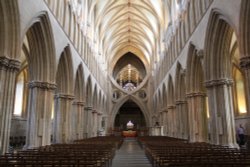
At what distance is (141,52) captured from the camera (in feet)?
151

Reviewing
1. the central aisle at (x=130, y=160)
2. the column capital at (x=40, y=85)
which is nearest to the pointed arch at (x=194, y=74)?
the central aisle at (x=130, y=160)

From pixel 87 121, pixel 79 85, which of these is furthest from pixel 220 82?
pixel 87 121

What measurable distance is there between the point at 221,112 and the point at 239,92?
469 inches

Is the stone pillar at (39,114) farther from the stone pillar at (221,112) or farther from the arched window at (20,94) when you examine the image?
the arched window at (20,94)

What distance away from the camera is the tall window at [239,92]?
22.7 meters

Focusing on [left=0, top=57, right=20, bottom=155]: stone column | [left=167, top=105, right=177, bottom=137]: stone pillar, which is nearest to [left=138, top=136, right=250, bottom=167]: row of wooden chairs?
[left=0, top=57, right=20, bottom=155]: stone column

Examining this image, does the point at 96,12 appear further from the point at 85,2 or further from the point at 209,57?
the point at 209,57

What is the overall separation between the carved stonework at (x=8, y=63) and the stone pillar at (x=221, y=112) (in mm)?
9531

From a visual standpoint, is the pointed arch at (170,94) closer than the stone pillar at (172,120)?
No

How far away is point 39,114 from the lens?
44.4 ft

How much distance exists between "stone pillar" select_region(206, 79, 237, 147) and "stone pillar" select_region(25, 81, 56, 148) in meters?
8.90

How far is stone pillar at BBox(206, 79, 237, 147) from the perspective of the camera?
41.0 feet

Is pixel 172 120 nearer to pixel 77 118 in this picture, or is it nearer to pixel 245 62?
pixel 77 118

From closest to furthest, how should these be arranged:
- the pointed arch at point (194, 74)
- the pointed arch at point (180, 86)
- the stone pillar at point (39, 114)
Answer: the stone pillar at point (39, 114) < the pointed arch at point (194, 74) < the pointed arch at point (180, 86)
